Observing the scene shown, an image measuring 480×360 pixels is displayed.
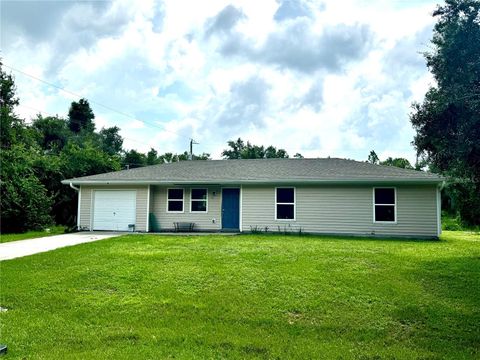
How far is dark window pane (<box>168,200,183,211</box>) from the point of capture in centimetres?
1777

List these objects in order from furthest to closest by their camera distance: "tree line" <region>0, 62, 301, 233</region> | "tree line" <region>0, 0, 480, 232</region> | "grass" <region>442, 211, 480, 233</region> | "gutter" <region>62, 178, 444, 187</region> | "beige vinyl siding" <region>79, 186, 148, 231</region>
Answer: "grass" <region>442, 211, 480, 233</region> → "beige vinyl siding" <region>79, 186, 148, 231</region> → "tree line" <region>0, 62, 301, 233</region> → "gutter" <region>62, 178, 444, 187</region> → "tree line" <region>0, 0, 480, 232</region>

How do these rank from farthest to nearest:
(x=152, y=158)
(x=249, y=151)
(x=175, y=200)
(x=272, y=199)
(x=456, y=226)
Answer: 1. (x=249, y=151)
2. (x=152, y=158)
3. (x=456, y=226)
4. (x=175, y=200)
5. (x=272, y=199)

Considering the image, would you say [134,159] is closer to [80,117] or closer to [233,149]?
[80,117]

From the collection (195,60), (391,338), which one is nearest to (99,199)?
(195,60)

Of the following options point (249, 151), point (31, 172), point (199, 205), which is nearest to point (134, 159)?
point (249, 151)

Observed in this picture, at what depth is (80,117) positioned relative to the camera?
46625mm

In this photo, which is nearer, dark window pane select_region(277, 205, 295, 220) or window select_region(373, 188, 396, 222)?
window select_region(373, 188, 396, 222)

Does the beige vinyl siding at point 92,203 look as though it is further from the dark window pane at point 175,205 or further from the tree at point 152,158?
the tree at point 152,158

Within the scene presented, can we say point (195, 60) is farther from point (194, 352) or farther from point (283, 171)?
point (194, 352)

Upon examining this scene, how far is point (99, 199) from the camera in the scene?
59.8 feet

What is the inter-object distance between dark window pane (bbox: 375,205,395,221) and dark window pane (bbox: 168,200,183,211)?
346 inches

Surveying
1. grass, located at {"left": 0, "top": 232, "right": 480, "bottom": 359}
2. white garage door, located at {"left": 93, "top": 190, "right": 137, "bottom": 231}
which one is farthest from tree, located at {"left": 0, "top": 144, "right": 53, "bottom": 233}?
grass, located at {"left": 0, "top": 232, "right": 480, "bottom": 359}

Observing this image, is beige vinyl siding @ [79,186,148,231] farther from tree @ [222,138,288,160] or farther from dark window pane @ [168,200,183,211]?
tree @ [222,138,288,160]

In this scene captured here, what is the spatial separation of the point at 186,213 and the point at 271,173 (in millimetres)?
4422
